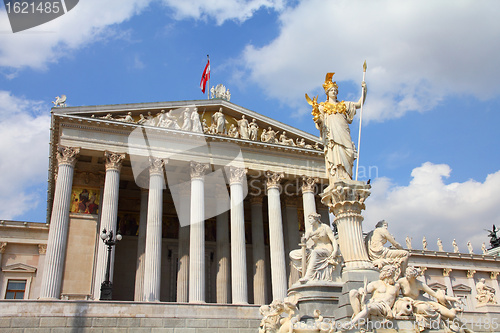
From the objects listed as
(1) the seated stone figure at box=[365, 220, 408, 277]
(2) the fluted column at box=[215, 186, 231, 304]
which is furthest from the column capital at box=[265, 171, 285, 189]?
(1) the seated stone figure at box=[365, 220, 408, 277]

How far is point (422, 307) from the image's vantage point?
343 inches

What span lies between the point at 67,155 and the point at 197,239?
9.41 meters

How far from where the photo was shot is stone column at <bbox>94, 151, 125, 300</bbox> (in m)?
24.9

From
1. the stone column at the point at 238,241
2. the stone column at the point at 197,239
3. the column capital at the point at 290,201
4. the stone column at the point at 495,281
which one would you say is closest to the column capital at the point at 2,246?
the stone column at the point at 197,239

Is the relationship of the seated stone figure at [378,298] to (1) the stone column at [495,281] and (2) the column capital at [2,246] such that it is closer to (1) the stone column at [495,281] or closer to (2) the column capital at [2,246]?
(2) the column capital at [2,246]

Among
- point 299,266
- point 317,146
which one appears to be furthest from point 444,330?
point 317,146

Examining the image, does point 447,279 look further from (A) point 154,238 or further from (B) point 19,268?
(B) point 19,268

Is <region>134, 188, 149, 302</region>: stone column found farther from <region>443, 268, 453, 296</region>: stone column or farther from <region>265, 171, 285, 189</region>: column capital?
<region>443, 268, 453, 296</region>: stone column

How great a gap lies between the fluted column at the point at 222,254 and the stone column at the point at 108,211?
7.41 metres

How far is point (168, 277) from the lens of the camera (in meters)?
33.6

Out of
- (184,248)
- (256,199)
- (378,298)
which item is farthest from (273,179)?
(378,298)

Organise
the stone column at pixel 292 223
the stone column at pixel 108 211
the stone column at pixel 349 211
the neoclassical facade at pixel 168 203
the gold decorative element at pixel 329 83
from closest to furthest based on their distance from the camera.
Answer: the stone column at pixel 349 211
the gold decorative element at pixel 329 83
the stone column at pixel 108 211
the neoclassical facade at pixel 168 203
the stone column at pixel 292 223

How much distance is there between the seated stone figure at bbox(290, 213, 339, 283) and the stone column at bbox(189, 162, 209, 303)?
14.8m

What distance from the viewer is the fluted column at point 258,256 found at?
3164cm
